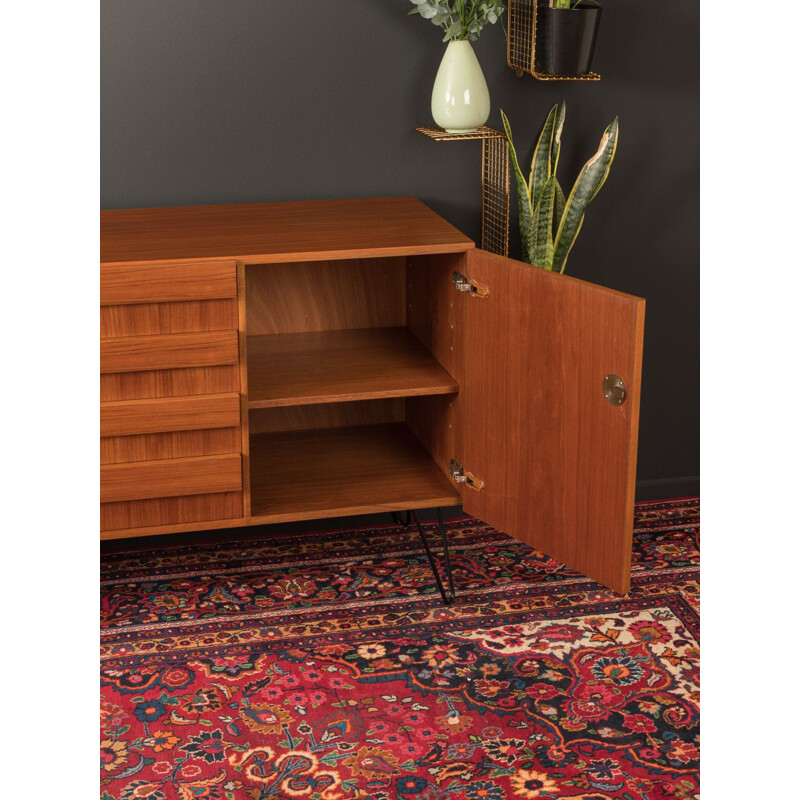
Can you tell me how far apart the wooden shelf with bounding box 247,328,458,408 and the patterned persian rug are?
553 millimetres

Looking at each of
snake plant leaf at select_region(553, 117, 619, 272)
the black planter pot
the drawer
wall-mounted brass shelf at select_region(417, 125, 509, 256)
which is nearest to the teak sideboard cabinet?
the drawer

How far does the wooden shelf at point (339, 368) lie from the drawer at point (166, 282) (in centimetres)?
29

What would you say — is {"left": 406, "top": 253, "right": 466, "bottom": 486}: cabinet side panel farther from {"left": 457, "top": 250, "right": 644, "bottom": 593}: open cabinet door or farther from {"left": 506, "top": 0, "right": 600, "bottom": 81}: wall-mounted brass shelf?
{"left": 506, "top": 0, "right": 600, "bottom": 81}: wall-mounted brass shelf

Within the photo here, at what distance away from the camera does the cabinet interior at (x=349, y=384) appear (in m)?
2.36

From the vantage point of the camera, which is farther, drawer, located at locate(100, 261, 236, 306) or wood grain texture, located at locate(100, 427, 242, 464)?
wood grain texture, located at locate(100, 427, 242, 464)

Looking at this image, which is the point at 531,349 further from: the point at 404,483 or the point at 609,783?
the point at 609,783

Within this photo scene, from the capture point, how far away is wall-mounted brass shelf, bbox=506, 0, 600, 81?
2479 mm

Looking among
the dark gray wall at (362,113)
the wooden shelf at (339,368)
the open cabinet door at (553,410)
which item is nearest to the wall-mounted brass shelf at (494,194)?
the dark gray wall at (362,113)

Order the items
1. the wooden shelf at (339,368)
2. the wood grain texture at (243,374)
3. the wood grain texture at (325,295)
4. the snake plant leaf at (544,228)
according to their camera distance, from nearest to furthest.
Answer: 1. the wood grain texture at (243,374)
2. the wooden shelf at (339,368)
3. the snake plant leaf at (544,228)
4. the wood grain texture at (325,295)

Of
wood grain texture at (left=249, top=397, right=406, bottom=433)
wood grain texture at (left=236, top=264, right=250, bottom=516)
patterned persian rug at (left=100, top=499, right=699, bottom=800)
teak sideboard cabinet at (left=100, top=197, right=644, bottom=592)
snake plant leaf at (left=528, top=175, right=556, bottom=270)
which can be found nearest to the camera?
patterned persian rug at (left=100, top=499, right=699, bottom=800)

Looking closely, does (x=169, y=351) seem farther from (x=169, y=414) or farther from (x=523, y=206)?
(x=523, y=206)

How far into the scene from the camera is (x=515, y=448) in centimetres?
219

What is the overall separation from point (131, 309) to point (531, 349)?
33.6 inches

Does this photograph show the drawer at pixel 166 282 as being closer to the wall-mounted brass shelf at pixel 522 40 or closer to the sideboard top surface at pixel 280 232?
the sideboard top surface at pixel 280 232
